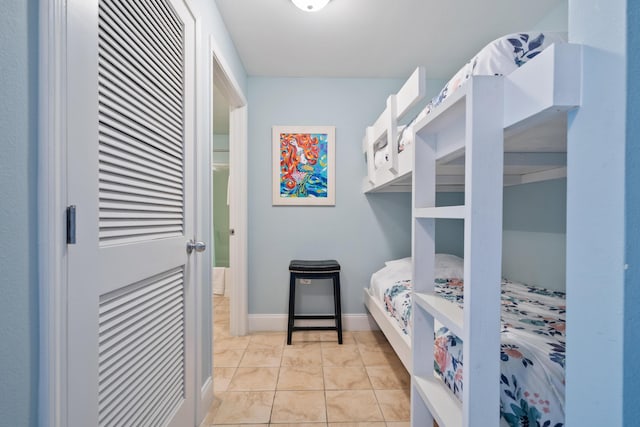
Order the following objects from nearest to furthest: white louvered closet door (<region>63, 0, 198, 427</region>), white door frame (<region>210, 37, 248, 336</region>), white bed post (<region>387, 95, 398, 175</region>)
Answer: white louvered closet door (<region>63, 0, 198, 427</region>) < white bed post (<region>387, 95, 398, 175</region>) < white door frame (<region>210, 37, 248, 336</region>)

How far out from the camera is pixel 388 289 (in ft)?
6.93

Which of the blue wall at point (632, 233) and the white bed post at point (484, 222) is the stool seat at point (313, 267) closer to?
the white bed post at point (484, 222)

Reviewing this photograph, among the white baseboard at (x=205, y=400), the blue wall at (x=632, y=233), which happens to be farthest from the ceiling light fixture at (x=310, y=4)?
the white baseboard at (x=205, y=400)

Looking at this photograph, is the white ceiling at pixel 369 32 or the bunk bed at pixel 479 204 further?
the white ceiling at pixel 369 32

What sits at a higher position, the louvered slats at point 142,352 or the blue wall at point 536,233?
the blue wall at point 536,233

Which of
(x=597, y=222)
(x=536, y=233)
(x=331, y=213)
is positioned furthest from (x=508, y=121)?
(x=331, y=213)

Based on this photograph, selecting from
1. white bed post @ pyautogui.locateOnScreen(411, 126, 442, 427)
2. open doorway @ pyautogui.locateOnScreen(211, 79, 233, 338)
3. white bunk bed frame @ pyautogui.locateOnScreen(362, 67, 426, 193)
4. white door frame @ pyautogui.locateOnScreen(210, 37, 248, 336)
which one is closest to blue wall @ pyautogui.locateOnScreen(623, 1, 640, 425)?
white bed post @ pyautogui.locateOnScreen(411, 126, 442, 427)

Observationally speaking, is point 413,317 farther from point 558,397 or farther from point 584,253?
point 584,253

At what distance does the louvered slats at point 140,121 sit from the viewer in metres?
0.87

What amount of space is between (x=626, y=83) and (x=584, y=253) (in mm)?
313

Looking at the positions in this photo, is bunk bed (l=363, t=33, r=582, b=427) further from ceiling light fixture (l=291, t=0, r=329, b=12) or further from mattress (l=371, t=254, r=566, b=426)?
ceiling light fixture (l=291, t=0, r=329, b=12)

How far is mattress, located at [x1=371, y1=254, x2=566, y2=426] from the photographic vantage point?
83 cm

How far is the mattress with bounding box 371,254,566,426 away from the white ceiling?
1750mm

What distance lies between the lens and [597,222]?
57 cm
